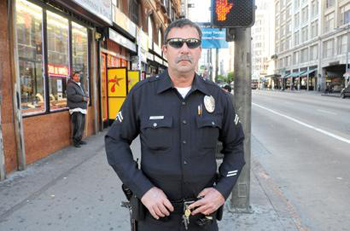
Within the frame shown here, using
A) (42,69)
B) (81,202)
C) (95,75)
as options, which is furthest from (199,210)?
(95,75)

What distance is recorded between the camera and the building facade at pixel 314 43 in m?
51.0

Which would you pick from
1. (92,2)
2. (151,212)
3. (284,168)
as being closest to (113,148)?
(151,212)

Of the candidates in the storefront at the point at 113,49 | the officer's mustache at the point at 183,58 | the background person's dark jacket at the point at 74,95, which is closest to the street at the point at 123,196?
the background person's dark jacket at the point at 74,95

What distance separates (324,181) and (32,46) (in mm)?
6220

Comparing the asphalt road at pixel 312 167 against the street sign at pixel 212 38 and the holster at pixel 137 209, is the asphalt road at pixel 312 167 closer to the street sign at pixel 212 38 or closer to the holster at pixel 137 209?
the holster at pixel 137 209

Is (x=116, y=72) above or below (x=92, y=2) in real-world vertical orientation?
below

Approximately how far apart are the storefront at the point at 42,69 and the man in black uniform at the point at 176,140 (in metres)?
4.59

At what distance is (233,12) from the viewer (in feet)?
13.2

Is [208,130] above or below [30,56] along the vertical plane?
below

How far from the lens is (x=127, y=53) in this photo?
15156mm

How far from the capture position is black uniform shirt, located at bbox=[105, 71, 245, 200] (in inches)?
81.1

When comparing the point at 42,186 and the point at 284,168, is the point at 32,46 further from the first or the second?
the point at 284,168

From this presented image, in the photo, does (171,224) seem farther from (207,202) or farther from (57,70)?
(57,70)

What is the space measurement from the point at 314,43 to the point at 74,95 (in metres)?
61.6
